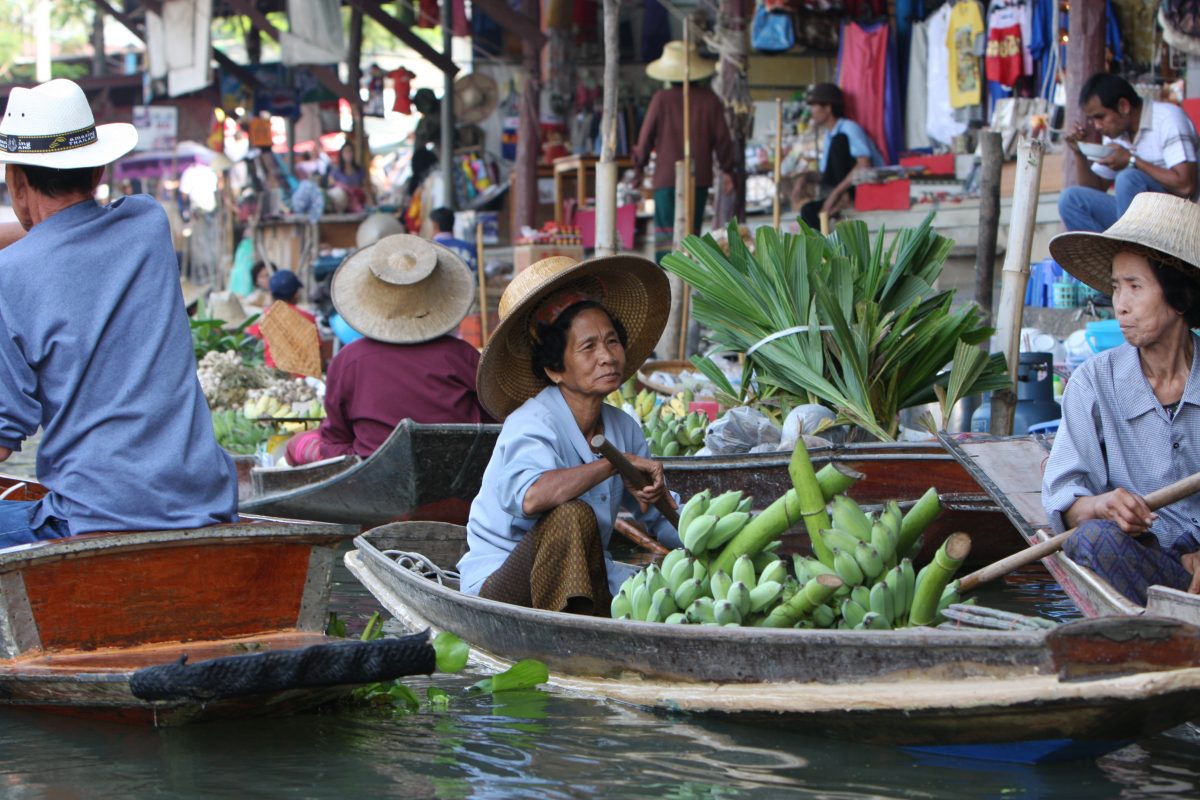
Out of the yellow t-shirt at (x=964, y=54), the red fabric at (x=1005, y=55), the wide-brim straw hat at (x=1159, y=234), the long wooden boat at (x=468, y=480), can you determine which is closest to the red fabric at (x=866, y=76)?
the yellow t-shirt at (x=964, y=54)

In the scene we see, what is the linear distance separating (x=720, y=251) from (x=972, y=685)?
10.9 ft

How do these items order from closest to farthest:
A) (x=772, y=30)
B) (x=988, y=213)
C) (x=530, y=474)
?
(x=530, y=474) → (x=988, y=213) → (x=772, y=30)

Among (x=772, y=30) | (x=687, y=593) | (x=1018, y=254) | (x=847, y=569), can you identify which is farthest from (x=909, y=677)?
(x=772, y=30)

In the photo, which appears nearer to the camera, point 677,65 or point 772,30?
point 677,65

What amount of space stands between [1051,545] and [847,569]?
51 cm

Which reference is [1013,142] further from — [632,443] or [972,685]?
[972,685]

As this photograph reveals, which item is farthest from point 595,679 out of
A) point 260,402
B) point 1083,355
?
point 260,402

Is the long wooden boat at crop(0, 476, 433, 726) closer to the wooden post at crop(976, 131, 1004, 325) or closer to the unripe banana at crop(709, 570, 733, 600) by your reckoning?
the unripe banana at crop(709, 570, 733, 600)

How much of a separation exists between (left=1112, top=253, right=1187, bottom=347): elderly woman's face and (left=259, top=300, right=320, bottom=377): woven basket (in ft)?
20.6

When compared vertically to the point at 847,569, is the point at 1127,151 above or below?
above

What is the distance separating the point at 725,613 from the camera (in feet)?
10.8

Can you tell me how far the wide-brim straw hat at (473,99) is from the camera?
640 inches

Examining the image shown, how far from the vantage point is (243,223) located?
20016 mm

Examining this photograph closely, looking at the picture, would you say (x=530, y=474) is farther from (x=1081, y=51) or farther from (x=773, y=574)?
(x=1081, y=51)
